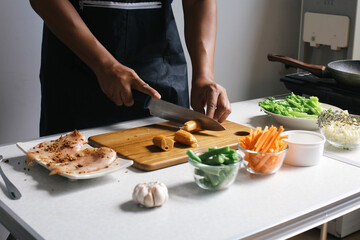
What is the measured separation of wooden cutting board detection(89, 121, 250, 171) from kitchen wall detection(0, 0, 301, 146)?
98 cm

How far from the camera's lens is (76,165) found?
1.17 metres

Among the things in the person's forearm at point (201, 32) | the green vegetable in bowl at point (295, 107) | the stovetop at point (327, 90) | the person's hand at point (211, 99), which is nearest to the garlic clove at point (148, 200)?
the person's hand at point (211, 99)

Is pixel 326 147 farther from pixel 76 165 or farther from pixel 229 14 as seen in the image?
pixel 229 14

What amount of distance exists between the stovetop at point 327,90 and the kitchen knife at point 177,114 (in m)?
0.49

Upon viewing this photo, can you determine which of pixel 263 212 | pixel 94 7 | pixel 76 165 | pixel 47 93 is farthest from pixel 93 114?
pixel 263 212

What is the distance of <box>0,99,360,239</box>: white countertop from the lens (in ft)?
3.09

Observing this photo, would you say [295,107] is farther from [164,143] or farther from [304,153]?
[164,143]

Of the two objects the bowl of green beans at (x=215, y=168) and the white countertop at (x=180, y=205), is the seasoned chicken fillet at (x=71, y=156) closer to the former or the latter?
the white countertop at (x=180, y=205)

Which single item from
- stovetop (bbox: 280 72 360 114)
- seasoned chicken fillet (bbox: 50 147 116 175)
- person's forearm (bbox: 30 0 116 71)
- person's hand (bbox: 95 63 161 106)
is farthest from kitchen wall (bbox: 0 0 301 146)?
seasoned chicken fillet (bbox: 50 147 116 175)

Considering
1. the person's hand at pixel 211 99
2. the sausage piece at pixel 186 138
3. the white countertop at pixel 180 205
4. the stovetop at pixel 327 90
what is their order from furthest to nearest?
the stovetop at pixel 327 90 → the person's hand at pixel 211 99 → the sausage piece at pixel 186 138 → the white countertop at pixel 180 205

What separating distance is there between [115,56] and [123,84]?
1.13 feet

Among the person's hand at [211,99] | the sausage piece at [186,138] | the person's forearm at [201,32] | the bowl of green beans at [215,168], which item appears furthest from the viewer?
the person's forearm at [201,32]

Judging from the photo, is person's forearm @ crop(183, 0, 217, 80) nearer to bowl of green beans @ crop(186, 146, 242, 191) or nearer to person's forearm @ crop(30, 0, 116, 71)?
person's forearm @ crop(30, 0, 116, 71)

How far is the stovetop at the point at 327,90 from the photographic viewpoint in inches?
65.3
